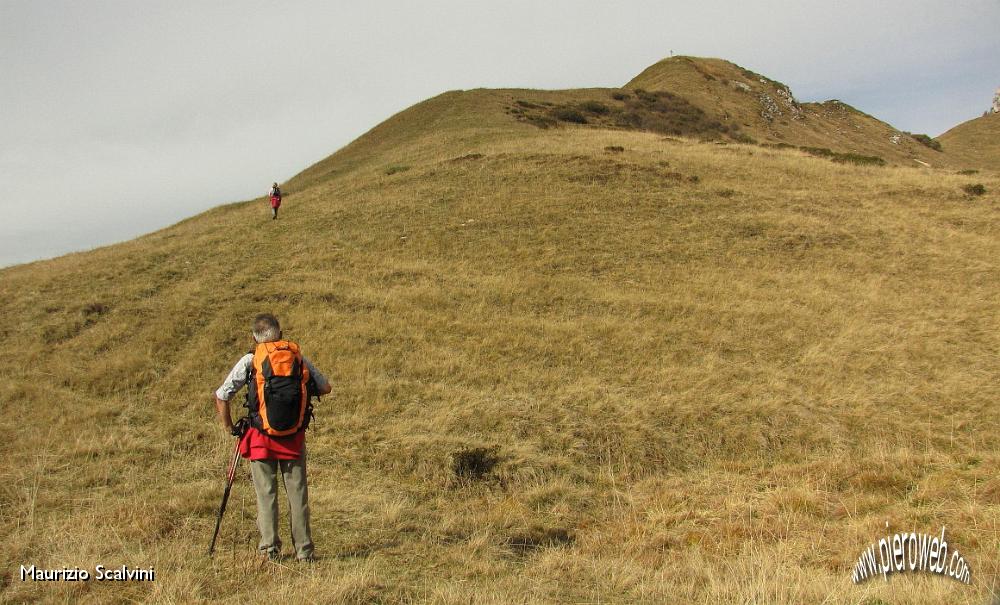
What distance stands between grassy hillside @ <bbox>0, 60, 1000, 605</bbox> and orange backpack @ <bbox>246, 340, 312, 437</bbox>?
3.99ft

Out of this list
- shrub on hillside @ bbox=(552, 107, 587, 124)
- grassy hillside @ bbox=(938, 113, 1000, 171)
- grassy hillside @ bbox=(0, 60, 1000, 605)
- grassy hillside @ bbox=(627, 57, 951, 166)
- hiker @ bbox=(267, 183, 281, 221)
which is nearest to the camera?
grassy hillside @ bbox=(0, 60, 1000, 605)

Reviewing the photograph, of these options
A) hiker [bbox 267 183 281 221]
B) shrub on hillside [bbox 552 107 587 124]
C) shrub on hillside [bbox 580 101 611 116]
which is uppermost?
shrub on hillside [bbox 580 101 611 116]

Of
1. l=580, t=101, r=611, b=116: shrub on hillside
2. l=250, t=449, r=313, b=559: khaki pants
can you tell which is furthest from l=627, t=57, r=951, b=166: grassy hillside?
l=250, t=449, r=313, b=559: khaki pants

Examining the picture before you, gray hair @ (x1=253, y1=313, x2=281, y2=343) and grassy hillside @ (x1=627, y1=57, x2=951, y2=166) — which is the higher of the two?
grassy hillside @ (x1=627, y1=57, x2=951, y2=166)

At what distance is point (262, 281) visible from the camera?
16516 millimetres

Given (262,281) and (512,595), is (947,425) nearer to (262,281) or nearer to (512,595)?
(512,595)

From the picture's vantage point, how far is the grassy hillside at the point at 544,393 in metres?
5.16

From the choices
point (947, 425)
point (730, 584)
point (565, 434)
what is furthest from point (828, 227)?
point (730, 584)

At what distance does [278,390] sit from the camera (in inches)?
197

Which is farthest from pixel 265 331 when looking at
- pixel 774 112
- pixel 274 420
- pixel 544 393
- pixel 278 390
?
pixel 774 112

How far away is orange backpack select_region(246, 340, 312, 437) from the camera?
5.02 metres

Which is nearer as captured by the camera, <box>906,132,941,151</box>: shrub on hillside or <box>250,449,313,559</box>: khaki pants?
<box>250,449,313,559</box>: khaki pants

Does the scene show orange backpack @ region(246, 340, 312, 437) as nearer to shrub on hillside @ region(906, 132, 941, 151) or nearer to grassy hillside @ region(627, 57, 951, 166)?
grassy hillside @ region(627, 57, 951, 166)

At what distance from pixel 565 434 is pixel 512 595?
531 centimetres
